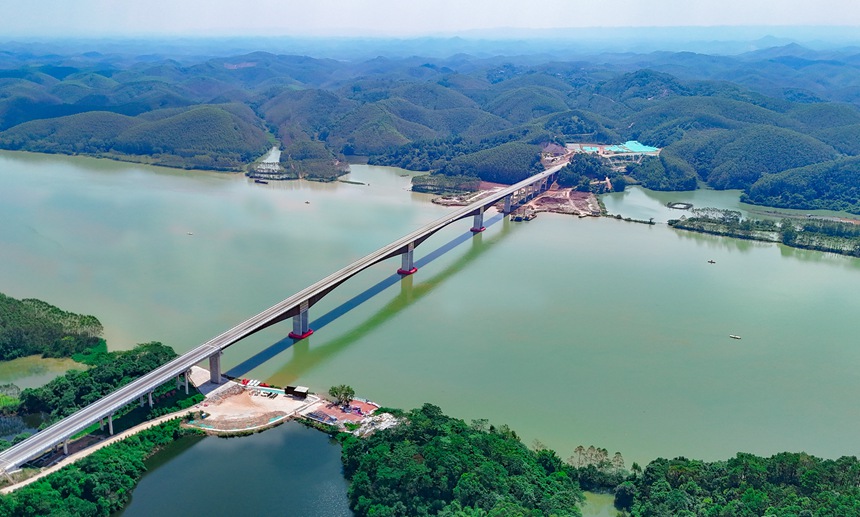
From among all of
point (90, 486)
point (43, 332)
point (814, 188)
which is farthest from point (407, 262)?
point (814, 188)

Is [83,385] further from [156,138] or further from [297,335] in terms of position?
[156,138]

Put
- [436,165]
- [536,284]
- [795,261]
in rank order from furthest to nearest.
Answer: [436,165] < [795,261] < [536,284]

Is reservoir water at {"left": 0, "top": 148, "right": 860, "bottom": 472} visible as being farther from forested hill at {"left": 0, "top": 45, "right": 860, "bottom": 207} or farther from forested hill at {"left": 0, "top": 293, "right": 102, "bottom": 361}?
forested hill at {"left": 0, "top": 45, "right": 860, "bottom": 207}

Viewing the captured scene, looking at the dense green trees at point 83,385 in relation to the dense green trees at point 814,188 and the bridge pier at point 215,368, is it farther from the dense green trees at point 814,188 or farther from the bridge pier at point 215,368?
the dense green trees at point 814,188

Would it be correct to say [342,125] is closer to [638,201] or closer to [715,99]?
[638,201]

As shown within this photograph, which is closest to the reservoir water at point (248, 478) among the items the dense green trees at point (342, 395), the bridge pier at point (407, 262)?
the dense green trees at point (342, 395)

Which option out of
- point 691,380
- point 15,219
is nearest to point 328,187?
point 15,219
